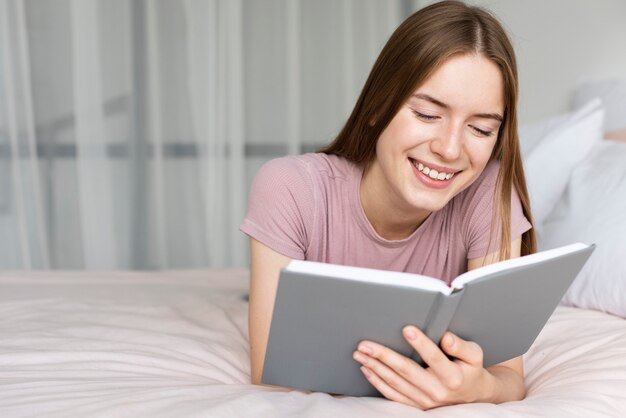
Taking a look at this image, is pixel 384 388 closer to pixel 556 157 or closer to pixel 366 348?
pixel 366 348

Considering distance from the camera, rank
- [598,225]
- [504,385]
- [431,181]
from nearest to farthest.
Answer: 1. [504,385]
2. [431,181]
3. [598,225]

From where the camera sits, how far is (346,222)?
1373 millimetres

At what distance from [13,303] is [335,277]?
108 cm

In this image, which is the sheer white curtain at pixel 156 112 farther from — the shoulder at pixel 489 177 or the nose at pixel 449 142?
the nose at pixel 449 142

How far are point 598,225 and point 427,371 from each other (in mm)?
831

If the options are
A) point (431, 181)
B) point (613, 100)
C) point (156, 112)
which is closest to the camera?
point (431, 181)

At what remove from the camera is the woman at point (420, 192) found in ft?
3.34

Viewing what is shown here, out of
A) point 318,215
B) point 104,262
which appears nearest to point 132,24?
point 104,262

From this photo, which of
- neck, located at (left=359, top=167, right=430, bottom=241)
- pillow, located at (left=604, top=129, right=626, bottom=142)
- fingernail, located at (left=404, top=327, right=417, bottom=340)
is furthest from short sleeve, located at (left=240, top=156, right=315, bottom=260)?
pillow, located at (left=604, top=129, right=626, bottom=142)

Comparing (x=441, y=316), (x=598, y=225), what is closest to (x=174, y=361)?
(x=441, y=316)

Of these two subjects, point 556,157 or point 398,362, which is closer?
point 398,362

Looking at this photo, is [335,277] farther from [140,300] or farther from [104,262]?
[104,262]

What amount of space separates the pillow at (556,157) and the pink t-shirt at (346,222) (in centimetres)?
56

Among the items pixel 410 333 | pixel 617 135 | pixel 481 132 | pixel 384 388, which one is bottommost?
pixel 384 388
